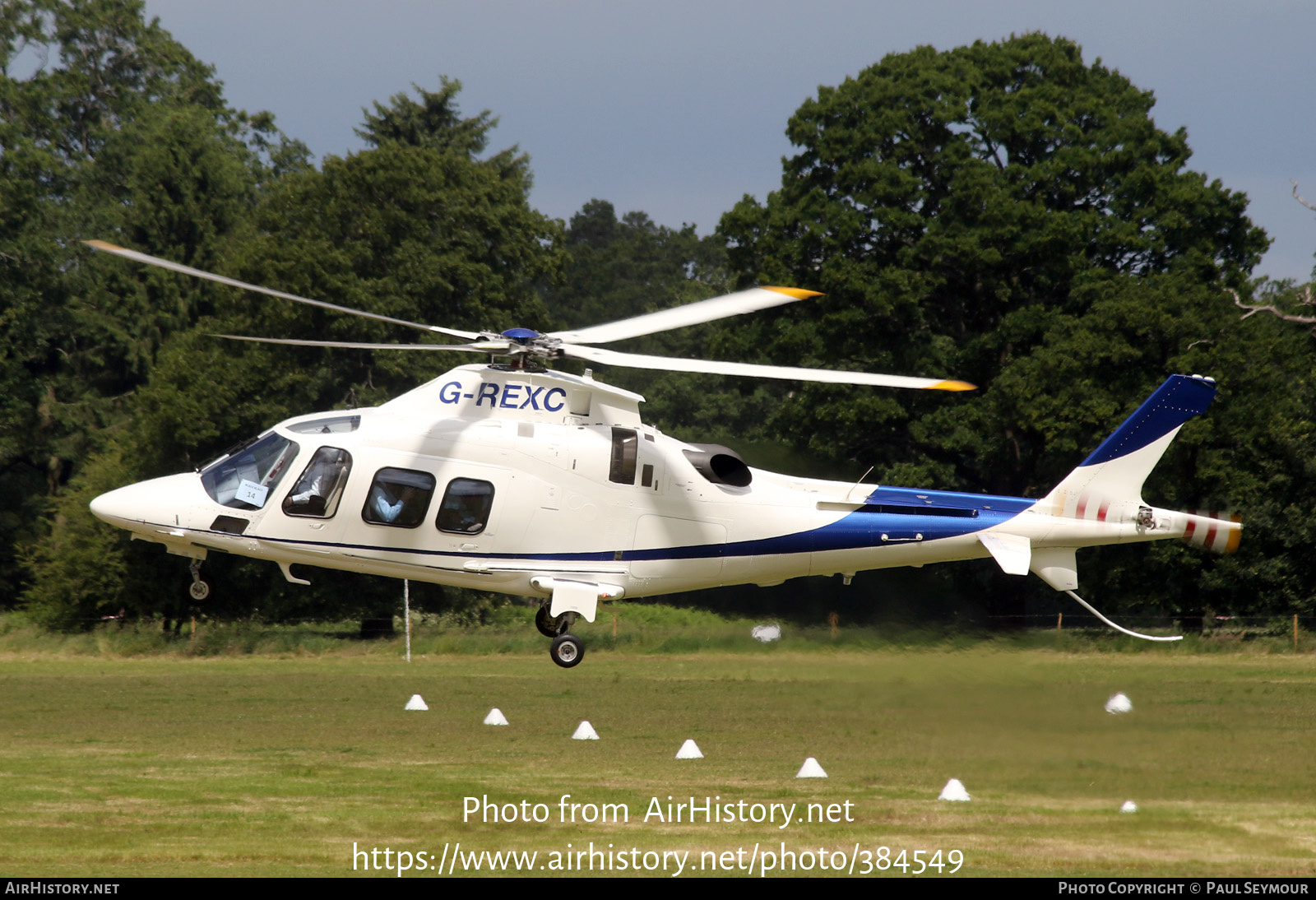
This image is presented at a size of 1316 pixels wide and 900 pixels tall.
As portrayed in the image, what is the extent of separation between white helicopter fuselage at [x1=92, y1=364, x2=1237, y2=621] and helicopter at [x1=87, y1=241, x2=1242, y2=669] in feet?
0.07

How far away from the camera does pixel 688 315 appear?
16.4 metres

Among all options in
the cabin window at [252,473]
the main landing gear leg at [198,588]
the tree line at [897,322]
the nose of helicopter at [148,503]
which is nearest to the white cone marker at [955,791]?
the cabin window at [252,473]

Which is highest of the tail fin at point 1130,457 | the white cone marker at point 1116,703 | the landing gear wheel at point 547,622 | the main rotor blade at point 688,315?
the main rotor blade at point 688,315

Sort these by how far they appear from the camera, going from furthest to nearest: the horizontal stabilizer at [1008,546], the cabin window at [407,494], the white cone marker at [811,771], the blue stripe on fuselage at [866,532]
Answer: the white cone marker at [811,771], the blue stripe on fuselage at [866,532], the horizontal stabilizer at [1008,546], the cabin window at [407,494]

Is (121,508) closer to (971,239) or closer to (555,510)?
(555,510)

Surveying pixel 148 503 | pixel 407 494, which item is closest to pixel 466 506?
pixel 407 494

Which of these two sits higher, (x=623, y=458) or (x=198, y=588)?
(x=623, y=458)

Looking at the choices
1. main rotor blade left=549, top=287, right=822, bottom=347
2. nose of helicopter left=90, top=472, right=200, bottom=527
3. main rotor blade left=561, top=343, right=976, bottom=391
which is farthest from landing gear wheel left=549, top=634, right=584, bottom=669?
nose of helicopter left=90, top=472, right=200, bottom=527

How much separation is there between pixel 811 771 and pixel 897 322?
87.9 feet

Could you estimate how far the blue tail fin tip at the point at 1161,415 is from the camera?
17.8 meters

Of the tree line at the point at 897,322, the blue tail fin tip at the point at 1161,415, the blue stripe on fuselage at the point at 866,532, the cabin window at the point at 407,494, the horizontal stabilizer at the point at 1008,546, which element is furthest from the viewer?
the tree line at the point at 897,322

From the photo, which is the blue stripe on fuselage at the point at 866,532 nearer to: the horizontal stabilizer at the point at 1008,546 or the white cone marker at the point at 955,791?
the horizontal stabilizer at the point at 1008,546

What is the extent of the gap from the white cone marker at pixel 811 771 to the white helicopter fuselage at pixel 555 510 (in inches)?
147

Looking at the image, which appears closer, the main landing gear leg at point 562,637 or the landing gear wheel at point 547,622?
the main landing gear leg at point 562,637
